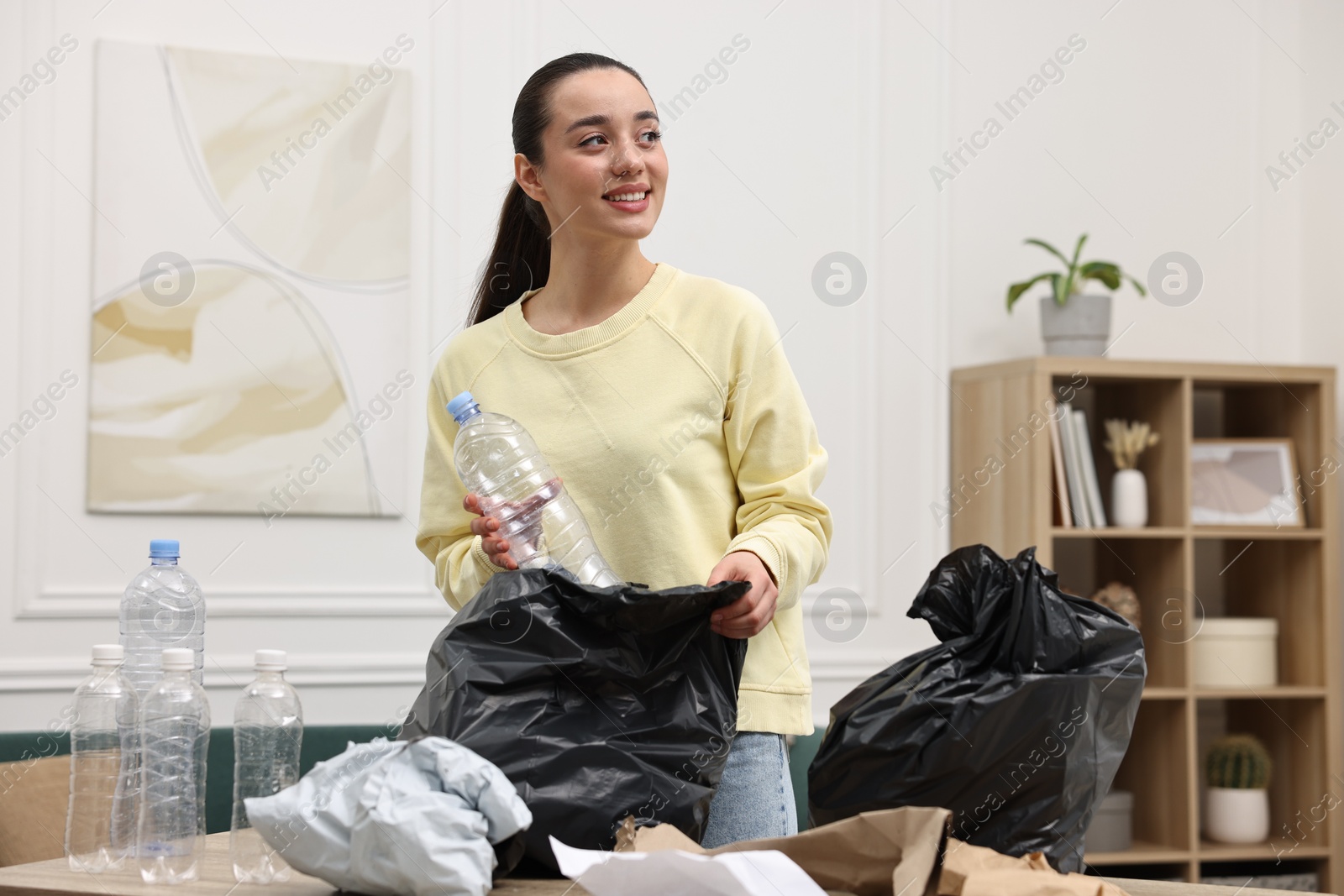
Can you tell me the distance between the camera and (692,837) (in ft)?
3.79

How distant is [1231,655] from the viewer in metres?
3.26

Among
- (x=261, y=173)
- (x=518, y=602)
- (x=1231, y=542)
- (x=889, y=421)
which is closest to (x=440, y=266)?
(x=261, y=173)

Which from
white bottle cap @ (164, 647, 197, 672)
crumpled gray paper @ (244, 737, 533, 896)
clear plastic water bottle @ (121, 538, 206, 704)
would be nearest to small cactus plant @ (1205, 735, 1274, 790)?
clear plastic water bottle @ (121, 538, 206, 704)

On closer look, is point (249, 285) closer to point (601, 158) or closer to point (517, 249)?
point (517, 249)

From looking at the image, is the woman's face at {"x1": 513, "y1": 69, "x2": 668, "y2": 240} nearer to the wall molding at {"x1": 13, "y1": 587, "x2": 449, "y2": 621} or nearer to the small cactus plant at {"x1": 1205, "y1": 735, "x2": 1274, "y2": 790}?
the wall molding at {"x1": 13, "y1": 587, "x2": 449, "y2": 621}

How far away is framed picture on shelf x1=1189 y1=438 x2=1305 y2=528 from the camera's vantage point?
3.27 metres

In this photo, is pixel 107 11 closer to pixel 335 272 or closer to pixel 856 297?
pixel 335 272

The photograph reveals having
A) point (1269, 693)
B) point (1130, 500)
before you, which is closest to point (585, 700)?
point (1130, 500)

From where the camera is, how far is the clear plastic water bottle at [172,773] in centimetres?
116

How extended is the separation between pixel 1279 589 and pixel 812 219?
1.62 metres

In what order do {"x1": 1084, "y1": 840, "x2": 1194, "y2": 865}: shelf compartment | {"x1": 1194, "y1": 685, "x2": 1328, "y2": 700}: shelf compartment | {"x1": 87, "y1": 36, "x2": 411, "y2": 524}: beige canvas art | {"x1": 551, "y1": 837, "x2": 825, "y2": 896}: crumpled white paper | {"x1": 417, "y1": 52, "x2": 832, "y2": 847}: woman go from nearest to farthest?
{"x1": 551, "y1": 837, "x2": 825, "y2": 896}: crumpled white paper < {"x1": 417, "y1": 52, "x2": 832, "y2": 847}: woman < {"x1": 87, "y1": 36, "x2": 411, "y2": 524}: beige canvas art < {"x1": 1084, "y1": 840, "x2": 1194, "y2": 865}: shelf compartment < {"x1": 1194, "y1": 685, "x2": 1328, "y2": 700}: shelf compartment

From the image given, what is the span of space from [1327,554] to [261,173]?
284 centimetres

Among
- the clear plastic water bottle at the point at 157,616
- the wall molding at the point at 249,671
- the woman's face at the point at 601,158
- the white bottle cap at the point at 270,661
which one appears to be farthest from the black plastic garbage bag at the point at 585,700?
the wall molding at the point at 249,671

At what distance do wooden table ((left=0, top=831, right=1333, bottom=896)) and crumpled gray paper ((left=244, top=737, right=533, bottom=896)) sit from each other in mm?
60
